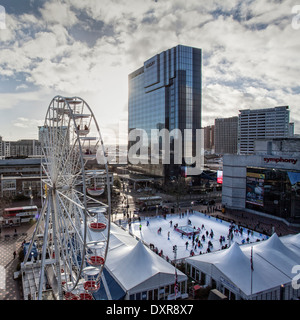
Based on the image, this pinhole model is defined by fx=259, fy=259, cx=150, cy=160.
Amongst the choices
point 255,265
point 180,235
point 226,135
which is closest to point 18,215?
point 180,235

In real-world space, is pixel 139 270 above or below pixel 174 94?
below

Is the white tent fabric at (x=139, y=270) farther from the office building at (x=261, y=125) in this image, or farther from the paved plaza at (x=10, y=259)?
the office building at (x=261, y=125)

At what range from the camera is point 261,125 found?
11794 centimetres

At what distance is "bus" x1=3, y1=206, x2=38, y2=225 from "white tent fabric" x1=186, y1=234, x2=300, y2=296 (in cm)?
2165

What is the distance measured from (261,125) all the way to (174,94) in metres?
81.1

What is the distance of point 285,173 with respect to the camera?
3338 cm

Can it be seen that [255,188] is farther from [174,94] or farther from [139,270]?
[139,270]

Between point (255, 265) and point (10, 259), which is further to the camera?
point (10, 259)

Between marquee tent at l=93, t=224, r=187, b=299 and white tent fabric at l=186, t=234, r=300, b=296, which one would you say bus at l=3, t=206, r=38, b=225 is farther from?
white tent fabric at l=186, t=234, r=300, b=296

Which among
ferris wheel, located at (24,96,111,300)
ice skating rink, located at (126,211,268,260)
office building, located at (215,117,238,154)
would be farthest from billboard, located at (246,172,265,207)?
office building, located at (215,117,238,154)

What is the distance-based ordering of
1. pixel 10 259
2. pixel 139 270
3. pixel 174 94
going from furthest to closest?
pixel 174 94 → pixel 10 259 → pixel 139 270

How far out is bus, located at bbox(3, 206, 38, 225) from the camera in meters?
30.4

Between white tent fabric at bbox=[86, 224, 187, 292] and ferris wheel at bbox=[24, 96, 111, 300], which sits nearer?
ferris wheel at bbox=[24, 96, 111, 300]
